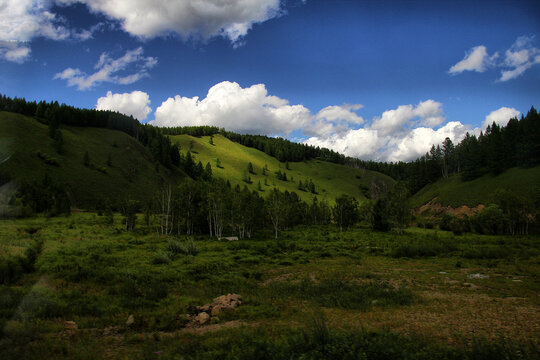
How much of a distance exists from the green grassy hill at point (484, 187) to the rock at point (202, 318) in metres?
84.2

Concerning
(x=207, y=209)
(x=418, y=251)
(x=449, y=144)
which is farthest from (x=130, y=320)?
(x=449, y=144)

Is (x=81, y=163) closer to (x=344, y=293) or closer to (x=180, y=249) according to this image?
(x=180, y=249)

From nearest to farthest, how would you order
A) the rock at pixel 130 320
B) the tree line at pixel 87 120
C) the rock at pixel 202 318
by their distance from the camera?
the rock at pixel 130 320 < the rock at pixel 202 318 < the tree line at pixel 87 120

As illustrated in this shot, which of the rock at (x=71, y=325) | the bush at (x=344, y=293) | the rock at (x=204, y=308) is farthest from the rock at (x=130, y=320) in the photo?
the bush at (x=344, y=293)

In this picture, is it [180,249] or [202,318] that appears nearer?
[202,318]

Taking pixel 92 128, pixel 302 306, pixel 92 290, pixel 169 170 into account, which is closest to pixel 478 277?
pixel 302 306

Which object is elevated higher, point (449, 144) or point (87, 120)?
point (87, 120)

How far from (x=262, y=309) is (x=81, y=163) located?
10622cm

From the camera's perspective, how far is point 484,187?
90938 millimetres

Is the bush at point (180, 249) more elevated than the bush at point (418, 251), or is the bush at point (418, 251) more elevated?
the bush at point (180, 249)

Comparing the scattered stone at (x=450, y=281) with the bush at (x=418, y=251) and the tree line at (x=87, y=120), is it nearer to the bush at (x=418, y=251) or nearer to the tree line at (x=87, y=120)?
the bush at (x=418, y=251)

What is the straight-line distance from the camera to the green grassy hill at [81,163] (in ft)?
261

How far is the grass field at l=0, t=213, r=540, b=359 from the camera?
9.56m

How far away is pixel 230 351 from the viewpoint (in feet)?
31.2
